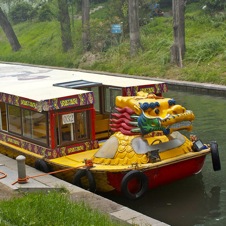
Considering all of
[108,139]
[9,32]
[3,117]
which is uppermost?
[9,32]

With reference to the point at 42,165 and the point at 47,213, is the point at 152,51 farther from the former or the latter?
the point at 47,213

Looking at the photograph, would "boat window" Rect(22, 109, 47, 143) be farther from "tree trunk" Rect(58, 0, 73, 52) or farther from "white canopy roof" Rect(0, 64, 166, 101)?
"tree trunk" Rect(58, 0, 73, 52)

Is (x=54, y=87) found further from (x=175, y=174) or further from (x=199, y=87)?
(x=199, y=87)

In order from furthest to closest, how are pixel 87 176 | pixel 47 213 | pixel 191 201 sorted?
pixel 191 201
pixel 87 176
pixel 47 213

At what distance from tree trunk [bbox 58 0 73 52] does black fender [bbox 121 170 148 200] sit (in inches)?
1158

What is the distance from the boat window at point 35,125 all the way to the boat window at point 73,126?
1.24 ft

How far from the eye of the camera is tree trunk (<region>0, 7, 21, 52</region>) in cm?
4531

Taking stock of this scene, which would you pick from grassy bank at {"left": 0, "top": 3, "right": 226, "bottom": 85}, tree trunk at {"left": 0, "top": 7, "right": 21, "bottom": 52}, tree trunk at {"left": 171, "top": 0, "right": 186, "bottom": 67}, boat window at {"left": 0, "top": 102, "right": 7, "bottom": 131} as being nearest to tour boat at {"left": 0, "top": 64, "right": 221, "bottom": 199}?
boat window at {"left": 0, "top": 102, "right": 7, "bottom": 131}

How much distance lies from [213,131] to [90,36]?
21402mm

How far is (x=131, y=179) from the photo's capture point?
1113 cm

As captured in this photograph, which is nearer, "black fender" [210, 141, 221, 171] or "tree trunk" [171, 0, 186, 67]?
"black fender" [210, 141, 221, 171]

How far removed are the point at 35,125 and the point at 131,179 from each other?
291 cm

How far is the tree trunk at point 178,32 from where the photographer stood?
97.2ft

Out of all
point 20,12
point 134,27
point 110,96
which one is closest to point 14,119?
point 110,96
